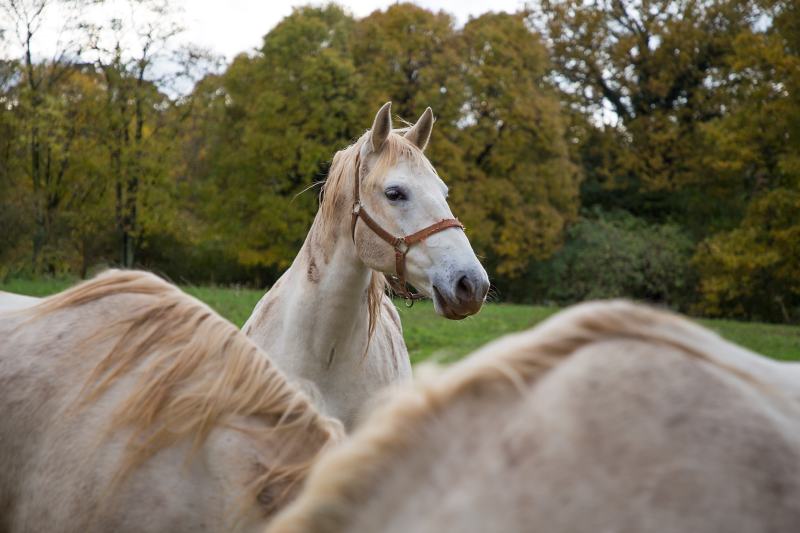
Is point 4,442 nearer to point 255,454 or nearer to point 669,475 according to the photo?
point 255,454

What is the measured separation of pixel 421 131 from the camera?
15.2 feet

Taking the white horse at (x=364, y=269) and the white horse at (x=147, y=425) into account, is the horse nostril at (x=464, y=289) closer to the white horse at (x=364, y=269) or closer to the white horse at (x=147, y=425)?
the white horse at (x=364, y=269)

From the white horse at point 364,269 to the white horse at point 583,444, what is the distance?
2.53 m

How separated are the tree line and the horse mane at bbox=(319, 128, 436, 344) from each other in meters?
21.5

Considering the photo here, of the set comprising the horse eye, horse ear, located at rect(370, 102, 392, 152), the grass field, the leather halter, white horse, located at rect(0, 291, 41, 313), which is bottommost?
the grass field

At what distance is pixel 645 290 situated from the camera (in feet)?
105

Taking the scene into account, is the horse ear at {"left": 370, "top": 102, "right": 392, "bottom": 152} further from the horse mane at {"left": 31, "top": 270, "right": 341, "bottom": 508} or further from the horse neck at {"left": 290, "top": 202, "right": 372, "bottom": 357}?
the horse mane at {"left": 31, "top": 270, "right": 341, "bottom": 508}

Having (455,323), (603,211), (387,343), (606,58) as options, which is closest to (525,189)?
(603,211)

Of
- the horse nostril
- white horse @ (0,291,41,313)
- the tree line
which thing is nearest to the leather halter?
the horse nostril

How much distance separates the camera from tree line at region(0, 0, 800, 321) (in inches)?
1089

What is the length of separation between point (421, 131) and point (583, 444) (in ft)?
11.7

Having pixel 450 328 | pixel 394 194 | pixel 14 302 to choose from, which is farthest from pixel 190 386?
pixel 450 328

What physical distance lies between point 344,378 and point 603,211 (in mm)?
31960

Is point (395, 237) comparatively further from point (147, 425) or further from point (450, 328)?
point (450, 328)
